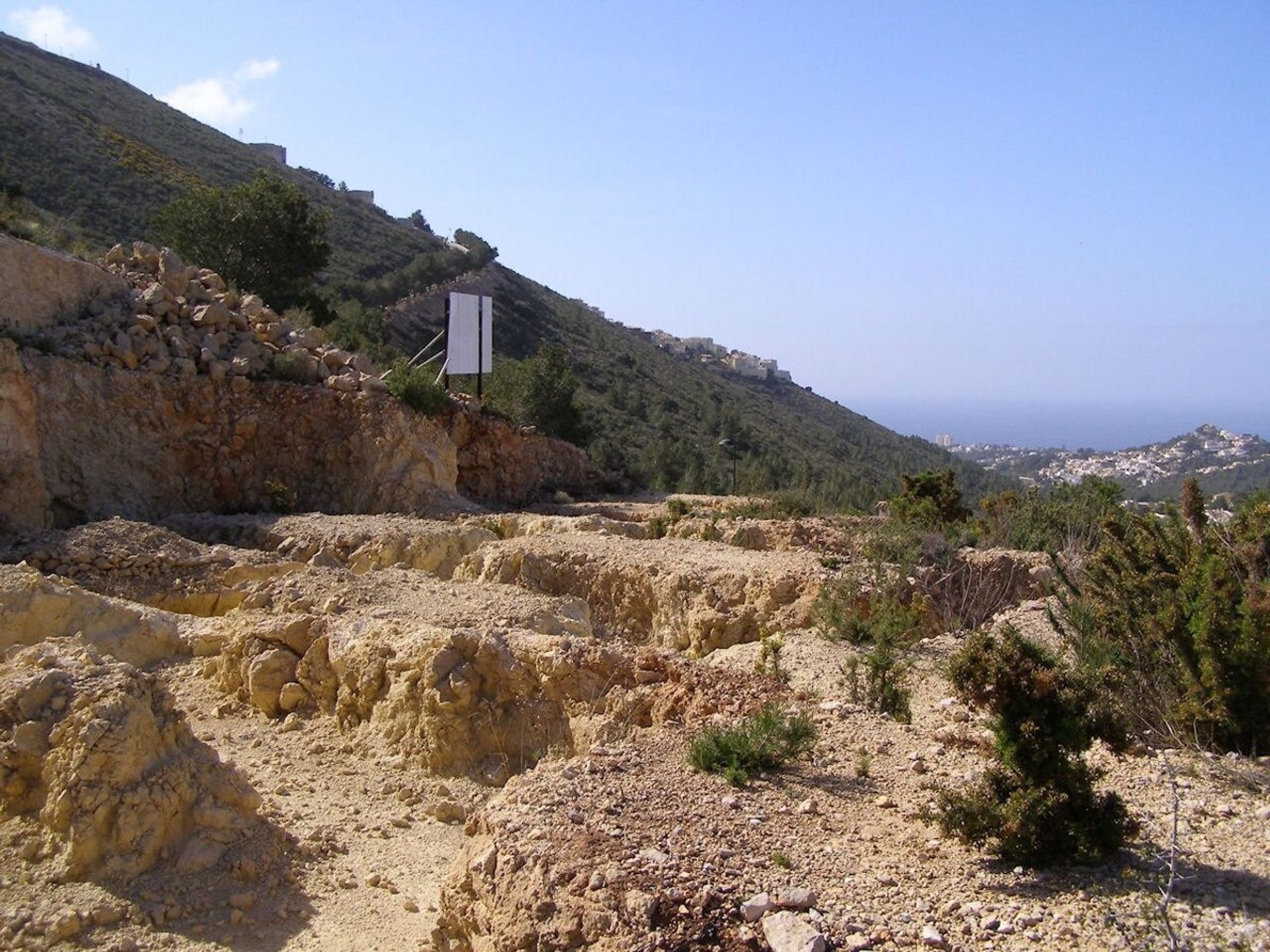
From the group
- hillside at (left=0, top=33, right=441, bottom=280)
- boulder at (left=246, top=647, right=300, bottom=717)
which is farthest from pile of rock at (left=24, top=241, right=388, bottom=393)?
hillside at (left=0, top=33, right=441, bottom=280)

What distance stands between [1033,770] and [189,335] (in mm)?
15778

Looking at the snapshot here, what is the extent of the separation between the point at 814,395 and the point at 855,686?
200 feet

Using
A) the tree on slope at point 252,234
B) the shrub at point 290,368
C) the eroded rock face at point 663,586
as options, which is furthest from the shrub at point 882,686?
the tree on slope at point 252,234

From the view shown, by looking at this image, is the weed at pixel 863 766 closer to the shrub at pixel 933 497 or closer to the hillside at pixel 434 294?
the shrub at pixel 933 497

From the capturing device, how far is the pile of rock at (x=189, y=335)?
15.3 meters

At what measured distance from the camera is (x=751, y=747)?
5.68 metres

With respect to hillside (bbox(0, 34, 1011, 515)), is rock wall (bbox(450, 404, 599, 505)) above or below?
below

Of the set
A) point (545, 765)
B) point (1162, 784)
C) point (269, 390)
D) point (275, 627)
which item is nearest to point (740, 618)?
point (275, 627)

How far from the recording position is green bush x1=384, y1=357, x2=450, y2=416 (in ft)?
58.1

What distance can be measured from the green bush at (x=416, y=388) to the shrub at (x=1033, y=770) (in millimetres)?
14364

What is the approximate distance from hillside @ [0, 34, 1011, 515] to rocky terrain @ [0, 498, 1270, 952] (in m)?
16.5

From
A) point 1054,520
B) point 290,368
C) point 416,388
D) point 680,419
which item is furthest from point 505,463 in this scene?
point 680,419

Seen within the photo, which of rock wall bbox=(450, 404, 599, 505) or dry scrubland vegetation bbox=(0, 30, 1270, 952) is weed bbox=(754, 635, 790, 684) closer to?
dry scrubland vegetation bbox=(0, 30, 1270, 952)

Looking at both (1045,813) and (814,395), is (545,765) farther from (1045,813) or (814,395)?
(814,395)
